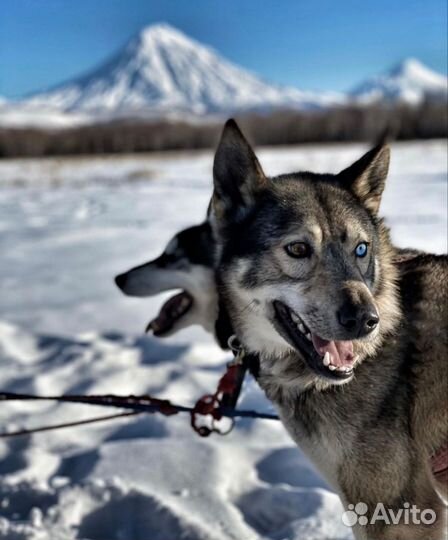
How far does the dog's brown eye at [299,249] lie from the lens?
233 cm

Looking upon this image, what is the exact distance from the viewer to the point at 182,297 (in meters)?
3.66

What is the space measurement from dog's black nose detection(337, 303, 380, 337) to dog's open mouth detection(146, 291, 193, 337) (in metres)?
1.61

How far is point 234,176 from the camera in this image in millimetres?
2619

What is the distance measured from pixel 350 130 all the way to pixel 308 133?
20.7 ft

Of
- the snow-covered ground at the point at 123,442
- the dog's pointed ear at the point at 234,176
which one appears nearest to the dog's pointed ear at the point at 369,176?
the dog's pointed ear at the point at 234,176

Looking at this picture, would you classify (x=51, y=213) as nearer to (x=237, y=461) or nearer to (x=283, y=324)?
(x=237, y=461)

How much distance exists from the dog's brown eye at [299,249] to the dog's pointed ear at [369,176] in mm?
394

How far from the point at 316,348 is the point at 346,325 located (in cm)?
17

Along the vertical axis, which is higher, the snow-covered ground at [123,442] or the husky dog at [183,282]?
the husky dog at [183,282]

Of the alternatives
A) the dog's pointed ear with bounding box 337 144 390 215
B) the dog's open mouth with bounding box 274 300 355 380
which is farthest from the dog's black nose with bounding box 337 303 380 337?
the dog's pointed ear with bounding box 337 144 390 215

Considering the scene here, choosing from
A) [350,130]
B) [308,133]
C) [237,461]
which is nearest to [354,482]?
[237,461]

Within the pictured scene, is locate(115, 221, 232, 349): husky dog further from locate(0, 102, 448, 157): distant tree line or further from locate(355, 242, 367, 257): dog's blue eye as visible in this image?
locate(0, 102, 448, 157): distant tree line

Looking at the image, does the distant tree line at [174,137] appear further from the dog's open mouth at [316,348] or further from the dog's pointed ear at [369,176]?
the dog's open mouth at [316,348]

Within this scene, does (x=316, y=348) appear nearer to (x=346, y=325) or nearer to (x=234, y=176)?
(x=346, y=325)
